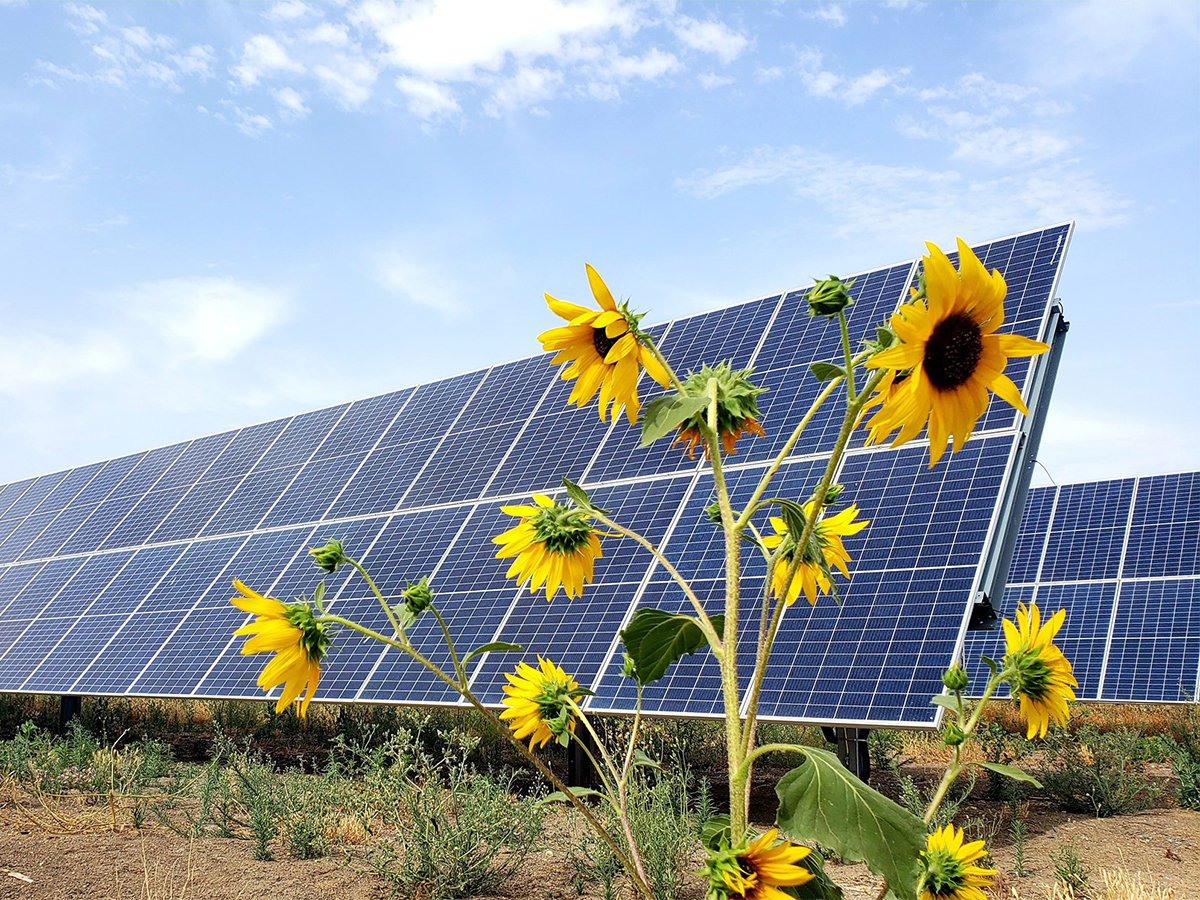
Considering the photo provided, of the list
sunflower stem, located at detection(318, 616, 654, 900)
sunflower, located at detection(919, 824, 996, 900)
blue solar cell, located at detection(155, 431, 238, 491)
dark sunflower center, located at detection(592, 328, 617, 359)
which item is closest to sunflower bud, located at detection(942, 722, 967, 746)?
sunflower, located at detection(919, 824, 996, 900)

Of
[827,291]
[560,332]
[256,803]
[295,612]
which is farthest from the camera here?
[256,803]

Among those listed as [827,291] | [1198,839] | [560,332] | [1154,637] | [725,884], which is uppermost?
[1154,637]

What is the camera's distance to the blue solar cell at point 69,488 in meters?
20.9

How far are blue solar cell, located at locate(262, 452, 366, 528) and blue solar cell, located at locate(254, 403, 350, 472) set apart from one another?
81cm

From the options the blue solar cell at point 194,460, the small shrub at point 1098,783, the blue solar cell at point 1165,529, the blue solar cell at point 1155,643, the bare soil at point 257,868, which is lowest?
the bare soil at point 257,868

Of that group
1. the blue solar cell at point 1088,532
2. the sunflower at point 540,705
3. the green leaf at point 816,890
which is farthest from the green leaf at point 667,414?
the blue solar cell at point 1088,532

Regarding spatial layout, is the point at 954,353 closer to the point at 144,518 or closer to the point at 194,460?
the point at 144,518

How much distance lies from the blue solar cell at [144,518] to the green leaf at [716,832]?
16255 millimetres

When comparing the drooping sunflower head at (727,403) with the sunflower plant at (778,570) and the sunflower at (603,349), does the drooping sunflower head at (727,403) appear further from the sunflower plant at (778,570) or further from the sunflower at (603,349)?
the sunflower at (603,349)

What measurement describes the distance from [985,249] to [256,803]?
8827 millimetres

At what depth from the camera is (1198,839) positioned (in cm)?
805

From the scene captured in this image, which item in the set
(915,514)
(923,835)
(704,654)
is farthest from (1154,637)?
(923,835)

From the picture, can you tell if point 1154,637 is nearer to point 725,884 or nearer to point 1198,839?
point 1198,839

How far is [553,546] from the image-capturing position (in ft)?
7.79
